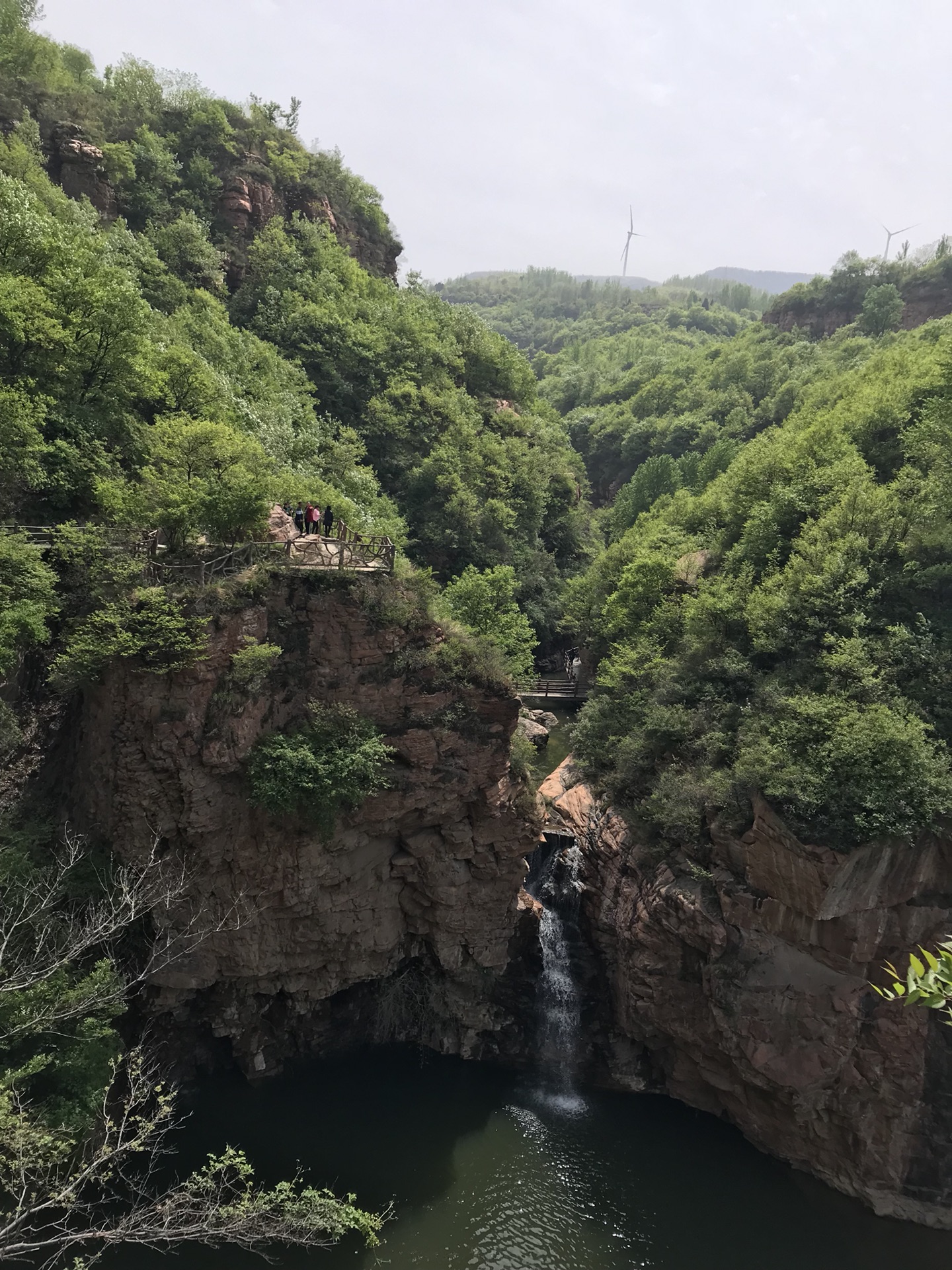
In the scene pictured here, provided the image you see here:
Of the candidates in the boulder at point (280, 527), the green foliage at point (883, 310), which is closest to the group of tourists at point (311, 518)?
the boulder at point (280, 527)

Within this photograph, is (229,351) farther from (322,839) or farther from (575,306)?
(575,306)

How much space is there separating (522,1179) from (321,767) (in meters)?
13.5

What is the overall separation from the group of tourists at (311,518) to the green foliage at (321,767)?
5.92 metres

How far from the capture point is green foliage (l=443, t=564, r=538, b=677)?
3100 centimetres

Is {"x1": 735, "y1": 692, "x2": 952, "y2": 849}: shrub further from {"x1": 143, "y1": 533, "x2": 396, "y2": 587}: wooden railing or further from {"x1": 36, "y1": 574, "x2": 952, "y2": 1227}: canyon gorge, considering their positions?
{"x1": 143, "y1": 533, "x2": 396, "y2": 587}: wooden railing

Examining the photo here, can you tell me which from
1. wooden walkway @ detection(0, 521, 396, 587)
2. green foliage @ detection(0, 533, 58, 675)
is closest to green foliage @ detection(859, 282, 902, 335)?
wooden walkway @ detection(0, 521, 396, 587)

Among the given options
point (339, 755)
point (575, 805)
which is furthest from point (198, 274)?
point (575, 805)

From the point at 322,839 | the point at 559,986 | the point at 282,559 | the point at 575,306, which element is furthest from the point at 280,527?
the point at 575,306

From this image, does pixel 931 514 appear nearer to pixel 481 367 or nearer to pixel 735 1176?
pixel 735 1176

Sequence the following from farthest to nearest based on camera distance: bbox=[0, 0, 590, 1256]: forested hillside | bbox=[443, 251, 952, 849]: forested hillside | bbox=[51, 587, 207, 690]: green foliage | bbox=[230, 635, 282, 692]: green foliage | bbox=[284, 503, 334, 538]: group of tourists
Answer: bbox=[284, 503, 334, 538]: group of tourists → bbox=[443, 251, 952, 849]: forested hillside → bbox=[230, 635, 282, 692]: green foliage → bbox=[51, 587, 207, 690]: green foliage → bbox=[0, 0, 590, 1256]: forested hillside

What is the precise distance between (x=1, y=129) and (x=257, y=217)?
46.5ft

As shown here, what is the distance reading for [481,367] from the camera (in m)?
50.6

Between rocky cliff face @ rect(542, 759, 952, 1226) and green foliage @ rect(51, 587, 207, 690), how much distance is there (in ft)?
55.1

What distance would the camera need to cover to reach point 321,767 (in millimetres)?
20031
